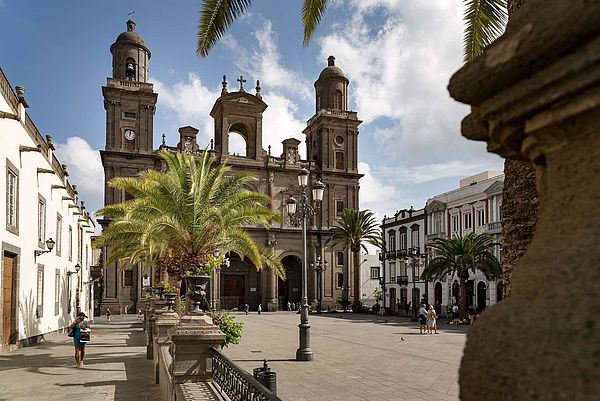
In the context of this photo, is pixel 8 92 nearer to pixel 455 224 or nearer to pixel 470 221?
pixel 470 221

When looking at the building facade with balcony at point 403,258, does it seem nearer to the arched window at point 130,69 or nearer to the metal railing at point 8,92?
the arched window at point 130,69

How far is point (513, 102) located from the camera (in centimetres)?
151

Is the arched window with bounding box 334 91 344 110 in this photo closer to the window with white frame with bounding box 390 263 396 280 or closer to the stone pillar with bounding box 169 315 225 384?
the window with white frame with bounding box 390 263 396 280

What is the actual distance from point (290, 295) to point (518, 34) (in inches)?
2162

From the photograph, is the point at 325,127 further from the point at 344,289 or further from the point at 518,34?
the point at 518,34

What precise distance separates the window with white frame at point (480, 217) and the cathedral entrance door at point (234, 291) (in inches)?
916

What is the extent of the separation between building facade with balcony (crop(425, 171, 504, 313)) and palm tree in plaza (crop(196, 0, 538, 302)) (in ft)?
105

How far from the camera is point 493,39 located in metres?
7.92

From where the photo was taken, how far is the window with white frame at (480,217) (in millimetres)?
42334

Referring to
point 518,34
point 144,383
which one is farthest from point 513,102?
point 144,383

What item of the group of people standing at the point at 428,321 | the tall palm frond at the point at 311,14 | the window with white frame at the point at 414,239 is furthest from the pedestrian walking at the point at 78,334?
the window with white frame at the point at 414,239

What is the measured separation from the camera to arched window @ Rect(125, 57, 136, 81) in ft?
166

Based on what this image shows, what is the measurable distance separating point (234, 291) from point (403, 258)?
55.7 ft

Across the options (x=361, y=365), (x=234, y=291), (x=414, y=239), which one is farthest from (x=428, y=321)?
(x=234, y=291)
